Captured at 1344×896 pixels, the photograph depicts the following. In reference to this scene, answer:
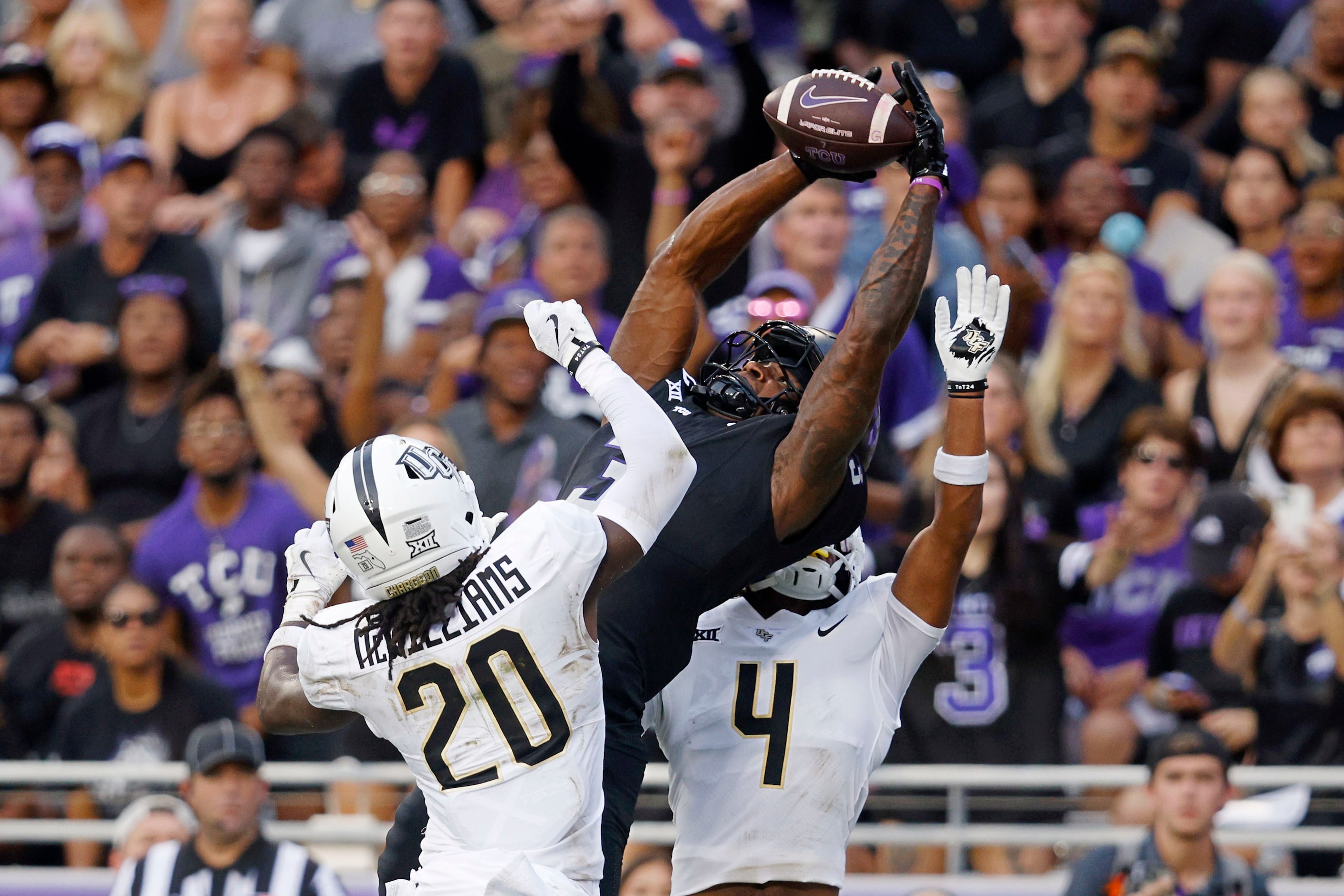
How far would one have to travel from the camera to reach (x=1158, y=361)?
9883 mm

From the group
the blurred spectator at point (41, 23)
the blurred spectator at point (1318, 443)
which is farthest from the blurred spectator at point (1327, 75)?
the blurred spectator at point (41, 23)

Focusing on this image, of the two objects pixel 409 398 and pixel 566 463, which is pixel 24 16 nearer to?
pixel 409 398

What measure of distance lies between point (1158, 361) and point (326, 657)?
5.54m

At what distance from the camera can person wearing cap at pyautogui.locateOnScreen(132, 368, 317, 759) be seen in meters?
9.23

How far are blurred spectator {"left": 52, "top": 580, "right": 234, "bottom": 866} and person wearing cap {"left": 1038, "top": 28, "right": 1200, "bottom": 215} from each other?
190 inches

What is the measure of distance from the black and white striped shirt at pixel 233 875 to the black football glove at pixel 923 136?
3.65 meters

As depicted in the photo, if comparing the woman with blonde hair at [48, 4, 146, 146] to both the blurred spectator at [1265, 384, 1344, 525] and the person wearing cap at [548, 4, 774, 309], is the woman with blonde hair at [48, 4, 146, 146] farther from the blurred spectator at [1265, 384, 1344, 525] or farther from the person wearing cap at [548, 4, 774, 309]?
the blurred spectator at [1265, 384, 1344, 525]

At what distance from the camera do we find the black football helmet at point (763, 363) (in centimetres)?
644

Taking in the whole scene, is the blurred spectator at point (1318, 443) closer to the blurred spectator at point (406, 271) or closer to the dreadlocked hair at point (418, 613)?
the blurred spectator at point (406, 271)

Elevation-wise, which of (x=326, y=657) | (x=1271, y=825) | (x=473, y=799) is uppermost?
(x=326, y=657)

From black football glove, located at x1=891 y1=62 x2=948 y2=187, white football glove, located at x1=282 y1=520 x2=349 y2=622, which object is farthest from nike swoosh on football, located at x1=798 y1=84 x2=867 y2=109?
white football glove, located at x1=282 y1=520 x2=349 y2=622

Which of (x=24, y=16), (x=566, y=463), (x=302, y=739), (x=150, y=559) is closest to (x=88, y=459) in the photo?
(x=150, y=559)

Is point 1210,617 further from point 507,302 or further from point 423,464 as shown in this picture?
point 423,464

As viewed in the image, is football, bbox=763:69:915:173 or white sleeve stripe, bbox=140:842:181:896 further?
white sleeve stripe, bbox=140:842:181:896
